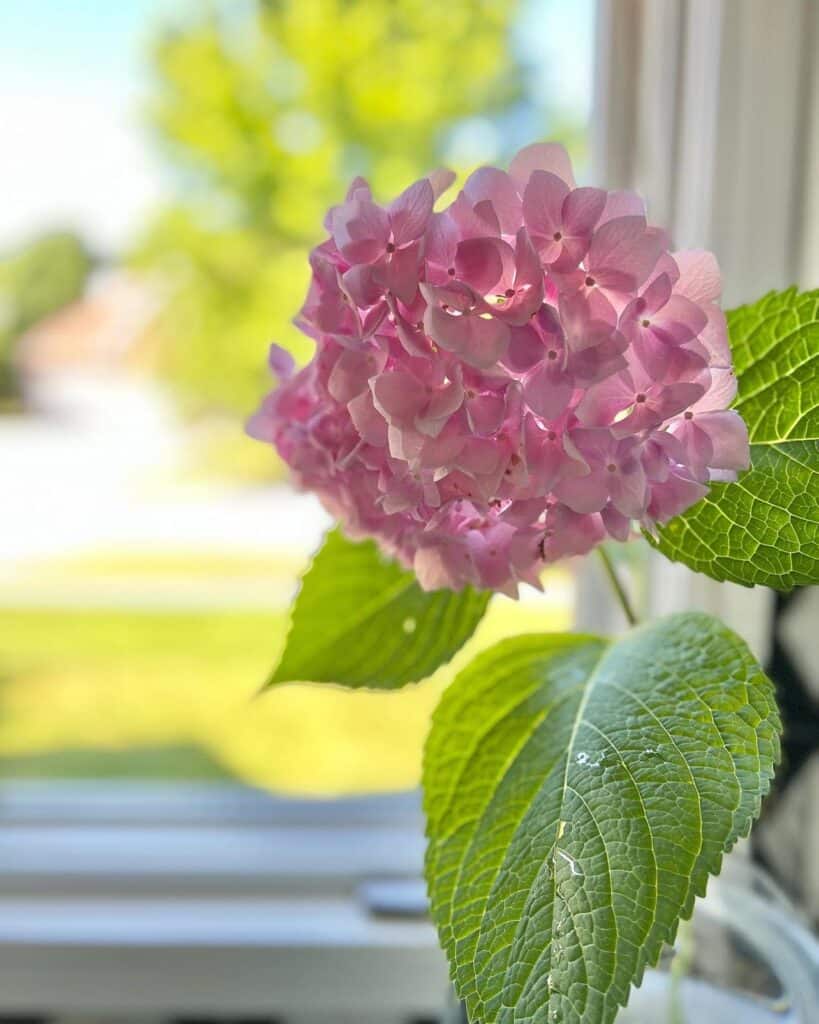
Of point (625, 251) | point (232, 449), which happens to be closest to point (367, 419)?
point (625, 251)

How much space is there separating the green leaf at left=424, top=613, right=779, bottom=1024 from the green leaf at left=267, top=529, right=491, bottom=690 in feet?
0.12

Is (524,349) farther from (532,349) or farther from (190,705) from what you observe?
(190,705)

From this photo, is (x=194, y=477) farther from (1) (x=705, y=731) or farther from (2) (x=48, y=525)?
(1) (x=705, y=731)

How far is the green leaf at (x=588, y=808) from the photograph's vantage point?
16.9 inches

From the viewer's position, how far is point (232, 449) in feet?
3.37

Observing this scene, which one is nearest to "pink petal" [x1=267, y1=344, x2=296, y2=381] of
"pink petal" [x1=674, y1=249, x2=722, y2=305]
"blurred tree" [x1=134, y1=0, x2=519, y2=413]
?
"pink petal" [x1=674, y1=249, x2=722, y2=305]

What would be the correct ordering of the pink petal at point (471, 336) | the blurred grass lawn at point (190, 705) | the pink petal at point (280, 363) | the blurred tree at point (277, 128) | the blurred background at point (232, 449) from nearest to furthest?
the pink petal at point (471, 336) < the pink petal at point (280, 363) < the blurred background at point (232, 449) < the blurred tree at point (277, 128) < the blurred grass lawn at point (190, 705)

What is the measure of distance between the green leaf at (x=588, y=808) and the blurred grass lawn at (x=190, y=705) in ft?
1.71

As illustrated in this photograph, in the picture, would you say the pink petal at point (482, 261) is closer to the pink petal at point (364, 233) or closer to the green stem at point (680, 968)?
the pink petal at point (364, 233)

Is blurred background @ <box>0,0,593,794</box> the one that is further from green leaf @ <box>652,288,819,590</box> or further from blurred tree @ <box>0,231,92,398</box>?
green leaf @ <box>652,288,819,590</box>

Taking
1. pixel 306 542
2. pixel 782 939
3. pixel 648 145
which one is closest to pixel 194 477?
pixel 306 542

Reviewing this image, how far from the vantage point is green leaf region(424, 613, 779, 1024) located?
430mm

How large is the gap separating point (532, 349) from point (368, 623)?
23cm

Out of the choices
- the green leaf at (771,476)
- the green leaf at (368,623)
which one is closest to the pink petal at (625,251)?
the green leaf at (771,476)
